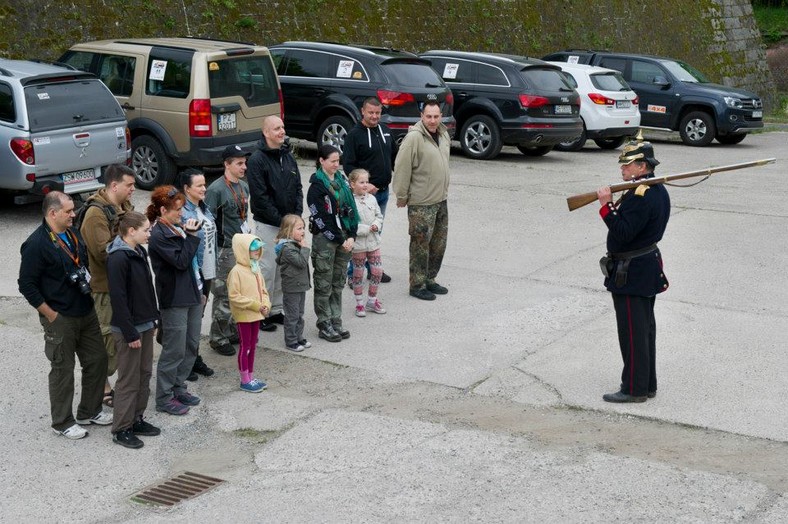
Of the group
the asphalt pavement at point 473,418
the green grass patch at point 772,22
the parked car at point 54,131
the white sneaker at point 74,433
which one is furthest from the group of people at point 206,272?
the green grass patch at point 772,22

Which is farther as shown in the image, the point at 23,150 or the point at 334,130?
the point at 334,130

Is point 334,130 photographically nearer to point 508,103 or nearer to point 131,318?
point 508,103

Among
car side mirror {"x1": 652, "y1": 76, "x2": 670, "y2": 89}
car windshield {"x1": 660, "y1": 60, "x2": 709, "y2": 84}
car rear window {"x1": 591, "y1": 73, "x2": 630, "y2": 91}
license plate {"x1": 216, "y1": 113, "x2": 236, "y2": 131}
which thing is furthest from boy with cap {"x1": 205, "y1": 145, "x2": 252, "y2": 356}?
car windshield {"x1": 660, "y1": 60, "x2": 709, "y2": 84}

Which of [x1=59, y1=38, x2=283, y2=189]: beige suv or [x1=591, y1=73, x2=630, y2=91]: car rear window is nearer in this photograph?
[x1=59, y1=38, x2=283, y2=189]: beige suv

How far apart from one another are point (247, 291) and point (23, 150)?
5.46m

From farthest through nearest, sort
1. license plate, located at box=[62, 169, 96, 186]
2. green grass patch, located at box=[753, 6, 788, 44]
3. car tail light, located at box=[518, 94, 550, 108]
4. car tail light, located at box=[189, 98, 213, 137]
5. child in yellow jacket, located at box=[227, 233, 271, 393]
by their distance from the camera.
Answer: green grass patch, located at box=[753, 6, 788, 44], car tail light, located at box=[518, 94, 550, 108], car tail light, located at box=[189, 98, 213, 137], license plate, located at box=[62, 169, 96, 186], child in yellow jacket, located at box=[227, 233, 271, 393]

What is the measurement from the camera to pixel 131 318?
6594 millimetres

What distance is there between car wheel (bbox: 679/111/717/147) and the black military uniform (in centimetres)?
1541

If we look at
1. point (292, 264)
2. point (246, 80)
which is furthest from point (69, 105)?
point (292, 264)

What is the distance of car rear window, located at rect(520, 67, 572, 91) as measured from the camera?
1809 centimetres

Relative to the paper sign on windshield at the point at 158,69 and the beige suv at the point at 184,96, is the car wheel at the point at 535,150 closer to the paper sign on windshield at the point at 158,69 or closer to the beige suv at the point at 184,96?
the beige suv at the point at 184,96

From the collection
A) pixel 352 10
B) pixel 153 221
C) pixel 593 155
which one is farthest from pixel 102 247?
pixel 352 10

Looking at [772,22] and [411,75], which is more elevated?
[411,75]

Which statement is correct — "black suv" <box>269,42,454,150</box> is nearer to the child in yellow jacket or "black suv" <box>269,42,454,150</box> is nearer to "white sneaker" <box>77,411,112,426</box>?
the child in yellow jacket
